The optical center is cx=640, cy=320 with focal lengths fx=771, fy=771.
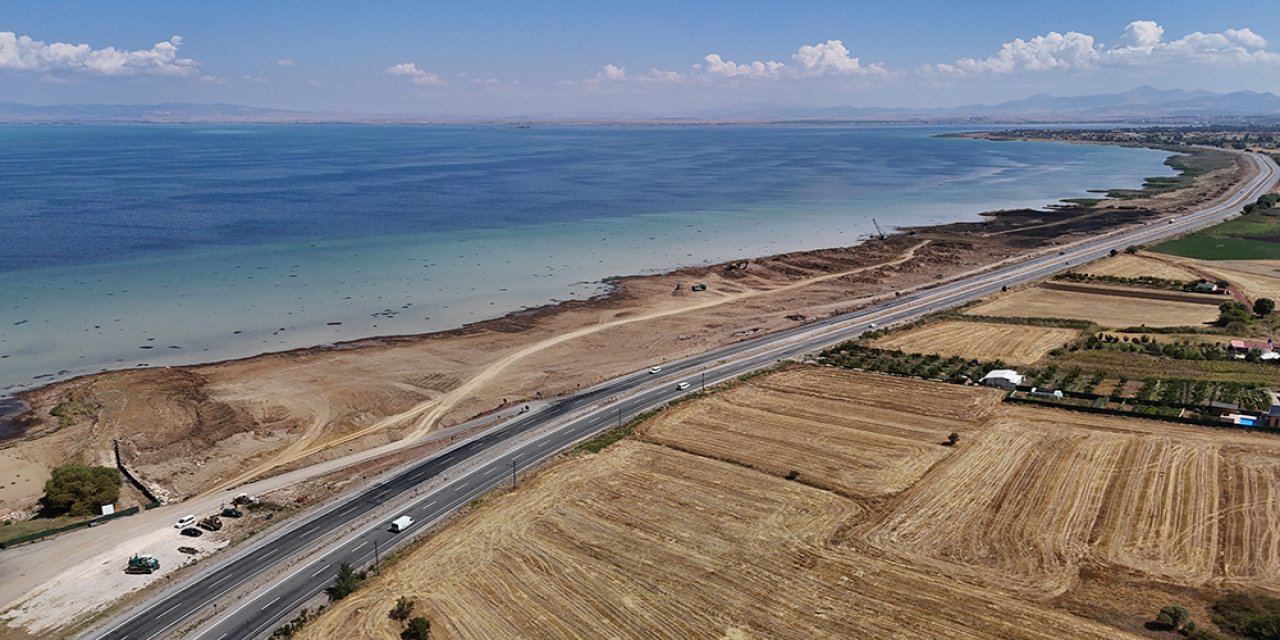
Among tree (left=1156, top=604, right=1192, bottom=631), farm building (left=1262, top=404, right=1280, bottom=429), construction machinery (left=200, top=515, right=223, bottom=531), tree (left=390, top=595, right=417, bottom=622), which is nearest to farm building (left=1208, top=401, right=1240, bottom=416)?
farm building (left=1262, top=404, right=1280, bottom=429)

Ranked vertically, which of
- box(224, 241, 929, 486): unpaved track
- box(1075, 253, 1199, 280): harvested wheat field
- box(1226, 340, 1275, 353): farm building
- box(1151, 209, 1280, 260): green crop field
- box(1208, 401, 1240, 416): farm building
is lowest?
box(224, 241, 929, 486): unpaved track

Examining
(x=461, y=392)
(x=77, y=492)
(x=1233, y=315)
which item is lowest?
(x=461, y=392)

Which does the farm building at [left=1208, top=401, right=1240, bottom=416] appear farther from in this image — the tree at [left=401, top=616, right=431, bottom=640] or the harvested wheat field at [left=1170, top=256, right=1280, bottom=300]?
the tree at [left=401, top=616, right=431, bottom=640]

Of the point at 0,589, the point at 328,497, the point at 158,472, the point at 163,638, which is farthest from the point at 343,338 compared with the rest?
the point at 163,638

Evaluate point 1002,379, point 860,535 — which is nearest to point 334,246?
point 1002,379

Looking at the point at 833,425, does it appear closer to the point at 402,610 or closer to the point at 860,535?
the point at 860,535

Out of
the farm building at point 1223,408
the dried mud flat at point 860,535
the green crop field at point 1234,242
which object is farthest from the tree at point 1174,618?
the green crop field at point 1234,242
